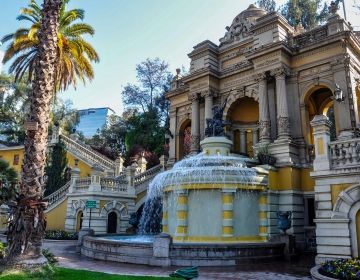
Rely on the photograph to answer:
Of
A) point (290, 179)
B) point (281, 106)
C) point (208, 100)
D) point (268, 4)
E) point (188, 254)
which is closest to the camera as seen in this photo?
point (188, 254)

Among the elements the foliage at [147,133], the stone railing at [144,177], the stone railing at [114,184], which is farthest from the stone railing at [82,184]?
the foliage at [147,133]

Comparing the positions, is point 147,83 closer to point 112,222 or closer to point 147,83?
point 147,83

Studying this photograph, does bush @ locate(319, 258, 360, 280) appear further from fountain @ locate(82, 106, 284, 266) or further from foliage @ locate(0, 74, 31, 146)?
foliage @ locate(0, 74, 31, 146)

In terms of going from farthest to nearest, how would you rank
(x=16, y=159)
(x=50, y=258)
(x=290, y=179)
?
(x=16, y=159)
(x=290, y=179)
(x=50, y=258)

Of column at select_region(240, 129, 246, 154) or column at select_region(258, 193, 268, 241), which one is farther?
column at select_region(240, 129, 246, 154)

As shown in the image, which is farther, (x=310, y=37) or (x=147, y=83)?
(x=147, y=83)

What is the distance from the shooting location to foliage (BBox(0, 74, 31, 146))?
43875 millimetres

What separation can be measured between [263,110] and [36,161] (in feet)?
50.9

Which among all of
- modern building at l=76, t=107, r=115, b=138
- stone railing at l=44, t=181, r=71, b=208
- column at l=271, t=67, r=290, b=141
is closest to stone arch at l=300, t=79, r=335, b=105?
column at l=271, t=67, r=290, b=141

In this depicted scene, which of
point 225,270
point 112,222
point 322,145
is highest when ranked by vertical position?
point 322,145

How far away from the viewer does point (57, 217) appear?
2384cm

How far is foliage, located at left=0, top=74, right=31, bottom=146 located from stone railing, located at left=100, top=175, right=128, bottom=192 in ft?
83.7

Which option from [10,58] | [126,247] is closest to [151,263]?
[126,247]

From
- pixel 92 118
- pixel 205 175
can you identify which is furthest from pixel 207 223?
pixel 92 118
